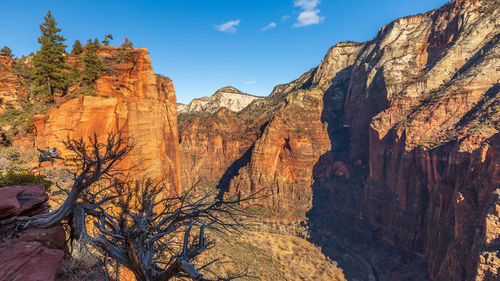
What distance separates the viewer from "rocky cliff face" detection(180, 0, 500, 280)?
74.4ft

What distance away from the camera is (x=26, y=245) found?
4133 mm

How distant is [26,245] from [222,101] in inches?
5102

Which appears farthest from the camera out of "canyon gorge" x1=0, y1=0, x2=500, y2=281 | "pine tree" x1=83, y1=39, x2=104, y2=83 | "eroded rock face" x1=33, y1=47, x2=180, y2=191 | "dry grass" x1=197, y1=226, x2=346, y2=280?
"dry grass" x1=197, y1=226, x2=346, y2=280

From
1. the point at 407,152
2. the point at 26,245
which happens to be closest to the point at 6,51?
the point at 26,245

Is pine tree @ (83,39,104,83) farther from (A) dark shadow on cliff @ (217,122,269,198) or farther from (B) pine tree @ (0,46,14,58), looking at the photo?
(A) dark shadow on cliff @ (217,122,269,198)

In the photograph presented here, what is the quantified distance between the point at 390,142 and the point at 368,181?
919cm

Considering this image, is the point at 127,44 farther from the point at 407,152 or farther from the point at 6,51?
the point at 407,152

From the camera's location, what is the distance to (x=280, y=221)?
48.9m

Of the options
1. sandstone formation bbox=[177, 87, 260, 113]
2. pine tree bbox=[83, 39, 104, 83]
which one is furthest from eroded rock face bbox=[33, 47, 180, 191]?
sandstone formation bbox=[177, 87, 260, 113]

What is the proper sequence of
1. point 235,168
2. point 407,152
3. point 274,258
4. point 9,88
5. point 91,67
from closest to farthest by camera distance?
1. point 9,88
2. point 91,67
3. point 274,258
4. point 407,152
5. point 235,168

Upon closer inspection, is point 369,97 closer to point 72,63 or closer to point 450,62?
point 450,62

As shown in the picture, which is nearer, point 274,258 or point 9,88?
point 9,88

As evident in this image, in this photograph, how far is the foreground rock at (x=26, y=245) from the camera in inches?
146

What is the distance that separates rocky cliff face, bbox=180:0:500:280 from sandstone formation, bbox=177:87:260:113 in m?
56.7
